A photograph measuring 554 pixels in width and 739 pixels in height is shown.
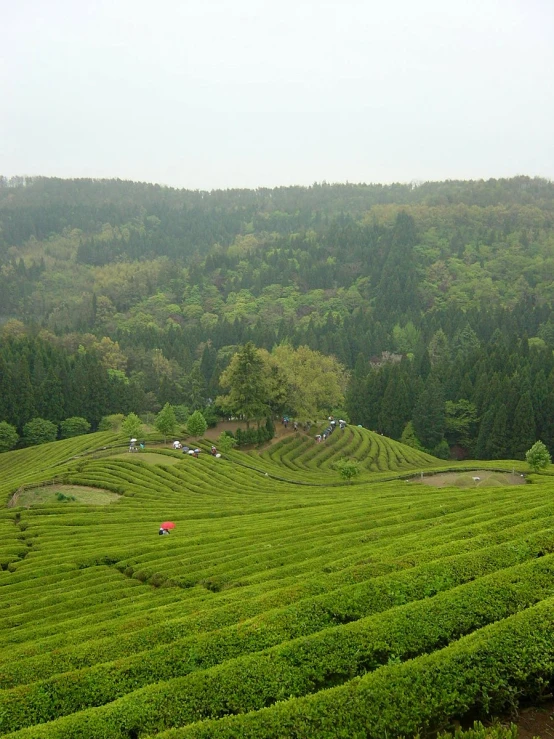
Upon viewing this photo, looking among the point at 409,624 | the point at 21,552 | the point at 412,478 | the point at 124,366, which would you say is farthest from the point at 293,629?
the point at 124,366

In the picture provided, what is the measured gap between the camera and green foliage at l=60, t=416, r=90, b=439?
94000 millimetres

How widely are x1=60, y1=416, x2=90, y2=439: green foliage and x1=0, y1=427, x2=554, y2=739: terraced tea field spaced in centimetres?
5488

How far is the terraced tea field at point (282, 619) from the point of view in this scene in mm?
13758

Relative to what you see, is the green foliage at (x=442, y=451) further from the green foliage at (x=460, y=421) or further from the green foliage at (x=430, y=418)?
the green foliage at (x=460, y=421)

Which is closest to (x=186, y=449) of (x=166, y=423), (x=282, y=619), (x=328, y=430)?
(x=166, y=423)

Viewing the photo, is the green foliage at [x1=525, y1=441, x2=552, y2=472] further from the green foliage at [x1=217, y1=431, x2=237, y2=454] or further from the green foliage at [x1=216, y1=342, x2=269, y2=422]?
the green foliage at [x1=216, y1=342, x2=269, y2=422]

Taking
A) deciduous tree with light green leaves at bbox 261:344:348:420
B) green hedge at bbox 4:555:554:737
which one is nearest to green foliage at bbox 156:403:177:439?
deciduous tree with light green leaves at bbox 261:344:348:420

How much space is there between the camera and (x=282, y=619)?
60.1 ft

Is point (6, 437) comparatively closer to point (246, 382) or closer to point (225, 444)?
point (225, 444)

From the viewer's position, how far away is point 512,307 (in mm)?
179250

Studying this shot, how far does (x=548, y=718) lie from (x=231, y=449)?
192 feet

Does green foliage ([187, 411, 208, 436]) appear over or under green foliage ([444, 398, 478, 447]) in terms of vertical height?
over

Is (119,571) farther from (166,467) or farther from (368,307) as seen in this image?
(368,307)

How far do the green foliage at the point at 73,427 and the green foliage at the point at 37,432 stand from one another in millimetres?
3213
